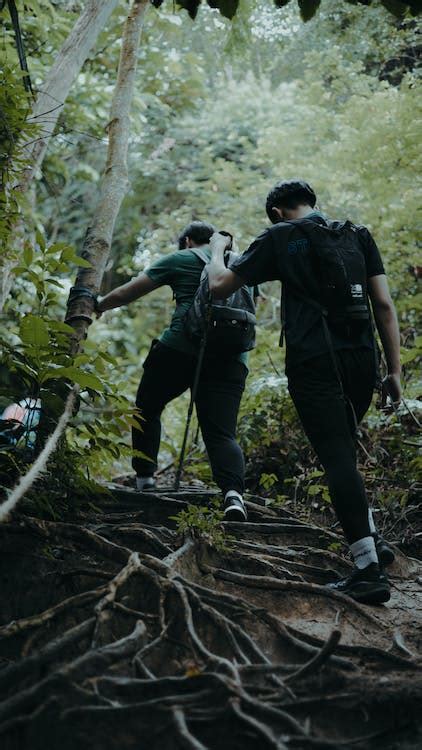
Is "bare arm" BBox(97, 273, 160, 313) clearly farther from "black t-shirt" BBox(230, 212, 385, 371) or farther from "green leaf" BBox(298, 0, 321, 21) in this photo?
"green leaf" BBox(298, 0, 321, 21)

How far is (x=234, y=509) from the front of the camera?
13.8 ft

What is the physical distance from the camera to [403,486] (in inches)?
210

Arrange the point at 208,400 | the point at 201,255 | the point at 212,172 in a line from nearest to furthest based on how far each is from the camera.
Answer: the point at 208,400
the point at 201,255
the point at 212,172

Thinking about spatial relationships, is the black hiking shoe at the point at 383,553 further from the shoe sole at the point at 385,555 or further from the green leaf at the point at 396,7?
the green leaf at the point at 396,7

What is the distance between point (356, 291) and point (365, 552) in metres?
1.29

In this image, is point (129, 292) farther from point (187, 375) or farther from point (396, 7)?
point (396, 7)

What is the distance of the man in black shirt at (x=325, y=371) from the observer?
332 centimetres

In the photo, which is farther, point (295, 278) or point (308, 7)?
point (295, 278)

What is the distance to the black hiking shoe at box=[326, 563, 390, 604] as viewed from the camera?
326cm

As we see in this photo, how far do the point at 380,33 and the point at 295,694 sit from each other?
10.7 m

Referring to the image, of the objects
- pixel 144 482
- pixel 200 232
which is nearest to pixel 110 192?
pixel 200 232

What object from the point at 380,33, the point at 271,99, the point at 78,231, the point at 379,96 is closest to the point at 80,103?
the point at 379,96

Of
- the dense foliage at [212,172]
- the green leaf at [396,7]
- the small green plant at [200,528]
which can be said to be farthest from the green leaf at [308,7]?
the small green plant at [200,528]

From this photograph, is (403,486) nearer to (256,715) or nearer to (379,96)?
(256,715)
